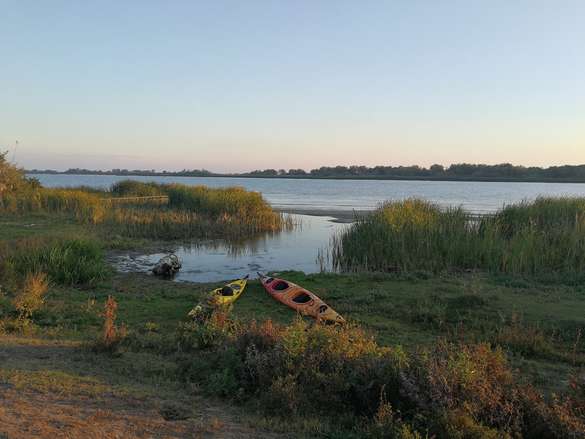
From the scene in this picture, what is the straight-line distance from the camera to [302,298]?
1128cm

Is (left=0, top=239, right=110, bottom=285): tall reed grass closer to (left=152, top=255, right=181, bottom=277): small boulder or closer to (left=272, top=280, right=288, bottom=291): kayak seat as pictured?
(left=152, top=255, right=181, bottom=277): small boulder

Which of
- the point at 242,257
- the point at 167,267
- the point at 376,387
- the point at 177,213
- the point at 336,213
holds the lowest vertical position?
the point at 242,257

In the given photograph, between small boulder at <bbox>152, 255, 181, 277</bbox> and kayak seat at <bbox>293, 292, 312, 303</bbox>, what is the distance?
21.0ft

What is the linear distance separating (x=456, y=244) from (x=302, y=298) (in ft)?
24.4

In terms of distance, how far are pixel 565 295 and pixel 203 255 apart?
1383 centimetres

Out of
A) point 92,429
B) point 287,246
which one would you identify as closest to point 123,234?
point 287,246

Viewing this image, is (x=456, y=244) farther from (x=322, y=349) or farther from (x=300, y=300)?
(x=322, y=349)

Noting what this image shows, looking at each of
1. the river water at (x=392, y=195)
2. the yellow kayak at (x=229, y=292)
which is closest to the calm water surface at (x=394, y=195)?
the river water at (x=392, y=195)

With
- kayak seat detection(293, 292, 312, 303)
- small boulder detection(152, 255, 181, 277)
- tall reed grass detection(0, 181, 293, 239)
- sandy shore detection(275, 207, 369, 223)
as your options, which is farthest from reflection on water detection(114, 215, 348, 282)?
sandy shore detection(275, 207, 369, 223)

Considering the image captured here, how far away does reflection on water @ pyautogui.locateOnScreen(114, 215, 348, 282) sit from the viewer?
17.3 meters

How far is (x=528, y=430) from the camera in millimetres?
4637

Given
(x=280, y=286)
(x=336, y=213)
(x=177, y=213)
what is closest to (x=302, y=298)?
(x=280, y=286)

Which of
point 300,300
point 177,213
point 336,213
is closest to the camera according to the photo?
point 300,300

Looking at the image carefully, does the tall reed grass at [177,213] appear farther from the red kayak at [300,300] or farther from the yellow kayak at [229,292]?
the red kayak at [300,300]
